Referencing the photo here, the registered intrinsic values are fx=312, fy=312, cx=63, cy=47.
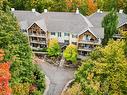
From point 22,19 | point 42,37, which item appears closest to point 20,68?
point 42,37

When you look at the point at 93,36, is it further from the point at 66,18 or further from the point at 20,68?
the point at 20,68

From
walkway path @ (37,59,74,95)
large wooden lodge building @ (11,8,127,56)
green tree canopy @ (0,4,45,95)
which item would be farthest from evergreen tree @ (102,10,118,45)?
green tree canopy @ (0,4,45,95)

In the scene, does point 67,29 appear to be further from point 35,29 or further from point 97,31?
point 35,29

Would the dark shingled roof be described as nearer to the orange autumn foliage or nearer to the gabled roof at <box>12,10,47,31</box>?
the gabled roof at <box>12,10,47,31</box>

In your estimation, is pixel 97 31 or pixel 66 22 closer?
pixel 97 31

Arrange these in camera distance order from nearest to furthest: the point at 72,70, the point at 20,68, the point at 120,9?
the point at 20,68, the point at 72,70, the point at 120,9

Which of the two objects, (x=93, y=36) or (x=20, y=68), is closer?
(x=20, y=68)

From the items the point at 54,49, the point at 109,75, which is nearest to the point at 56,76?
the point at 54,49
